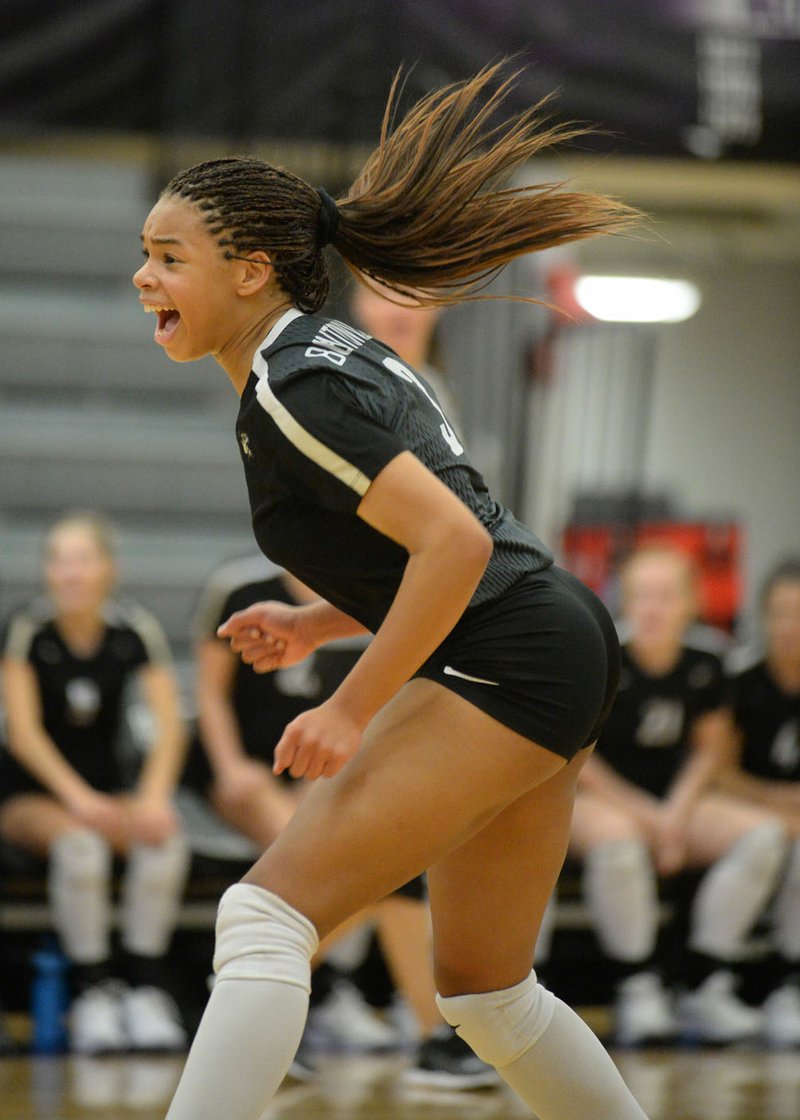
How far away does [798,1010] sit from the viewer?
15.2 ft

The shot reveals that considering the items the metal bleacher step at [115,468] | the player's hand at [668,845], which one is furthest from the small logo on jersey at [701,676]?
the metal bleacher step at [115,468]

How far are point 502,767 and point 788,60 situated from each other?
394 cm

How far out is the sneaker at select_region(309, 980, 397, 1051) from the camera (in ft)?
14.4

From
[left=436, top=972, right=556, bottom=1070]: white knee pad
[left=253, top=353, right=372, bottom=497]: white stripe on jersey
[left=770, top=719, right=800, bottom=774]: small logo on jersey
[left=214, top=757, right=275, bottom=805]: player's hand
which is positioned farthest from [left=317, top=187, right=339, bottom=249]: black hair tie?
[left=770, top=719, right=800, bottom=774]: small logo on jersey

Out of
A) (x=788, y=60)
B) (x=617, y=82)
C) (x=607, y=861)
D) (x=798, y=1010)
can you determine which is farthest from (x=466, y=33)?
(x=798, y=1010)

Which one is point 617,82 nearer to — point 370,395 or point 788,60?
point 788,60

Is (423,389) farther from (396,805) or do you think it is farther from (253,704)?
(253,704)

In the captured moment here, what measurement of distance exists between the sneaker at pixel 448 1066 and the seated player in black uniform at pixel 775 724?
4.62 ft

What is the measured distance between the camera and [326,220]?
2260mm

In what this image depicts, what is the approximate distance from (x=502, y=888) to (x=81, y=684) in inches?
109

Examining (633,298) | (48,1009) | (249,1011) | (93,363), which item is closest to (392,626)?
(249,1011)

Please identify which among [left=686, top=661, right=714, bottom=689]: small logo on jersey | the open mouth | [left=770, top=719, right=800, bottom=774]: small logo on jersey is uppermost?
the open mouth

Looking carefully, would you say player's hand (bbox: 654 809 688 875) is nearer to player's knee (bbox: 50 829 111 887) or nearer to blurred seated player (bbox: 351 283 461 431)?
blurred seated player (bbox: 351 283 461 431)

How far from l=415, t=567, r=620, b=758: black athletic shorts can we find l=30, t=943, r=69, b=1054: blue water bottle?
2659mm
